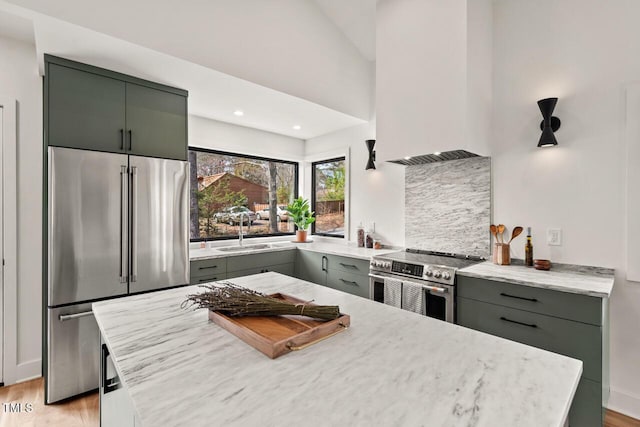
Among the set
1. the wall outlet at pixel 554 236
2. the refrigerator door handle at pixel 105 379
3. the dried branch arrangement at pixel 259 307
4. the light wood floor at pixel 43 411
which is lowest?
the light wood floor at pixel 43 411

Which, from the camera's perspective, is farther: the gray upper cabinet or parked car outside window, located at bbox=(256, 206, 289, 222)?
parked car outside window, located at bbox=(256, 206, 289, 222)

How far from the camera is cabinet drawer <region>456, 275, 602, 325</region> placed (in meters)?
1.73

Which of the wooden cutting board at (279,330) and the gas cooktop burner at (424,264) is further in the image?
the gas cooktop burner at (424,264)

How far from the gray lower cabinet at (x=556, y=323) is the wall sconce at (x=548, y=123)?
1.08 m

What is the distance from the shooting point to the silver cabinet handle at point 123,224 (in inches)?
93.3

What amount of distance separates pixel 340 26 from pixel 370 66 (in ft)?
1.90

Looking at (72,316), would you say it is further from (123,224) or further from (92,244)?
(123,224)

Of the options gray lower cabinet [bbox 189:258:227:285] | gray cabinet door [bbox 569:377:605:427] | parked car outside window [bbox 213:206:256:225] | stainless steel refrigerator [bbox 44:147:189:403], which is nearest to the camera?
gray cabinet door [bbox 569:377:605:427]

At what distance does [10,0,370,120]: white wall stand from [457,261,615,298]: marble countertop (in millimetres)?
2087

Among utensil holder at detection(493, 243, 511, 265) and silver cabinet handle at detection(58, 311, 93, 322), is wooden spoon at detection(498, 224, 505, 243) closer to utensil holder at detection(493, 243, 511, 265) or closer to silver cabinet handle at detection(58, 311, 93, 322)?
utensil holder at detection(493, 243, 511, 265)

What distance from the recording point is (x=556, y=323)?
1.84 meters

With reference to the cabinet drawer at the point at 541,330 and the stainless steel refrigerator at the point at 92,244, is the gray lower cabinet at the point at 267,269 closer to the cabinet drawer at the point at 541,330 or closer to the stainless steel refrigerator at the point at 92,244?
the stainless steel refrigerator at the point at 92,244

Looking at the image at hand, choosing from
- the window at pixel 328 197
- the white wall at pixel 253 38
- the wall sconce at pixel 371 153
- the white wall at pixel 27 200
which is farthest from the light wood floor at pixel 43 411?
the wall sconce at pixel 371 153

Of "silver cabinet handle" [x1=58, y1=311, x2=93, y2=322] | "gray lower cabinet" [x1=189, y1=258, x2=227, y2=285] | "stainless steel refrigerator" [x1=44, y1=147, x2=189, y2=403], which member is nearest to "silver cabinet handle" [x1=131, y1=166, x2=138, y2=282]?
"stainless steel refrigerator" [x1=44, y1=147, x2=189, y2=403]
